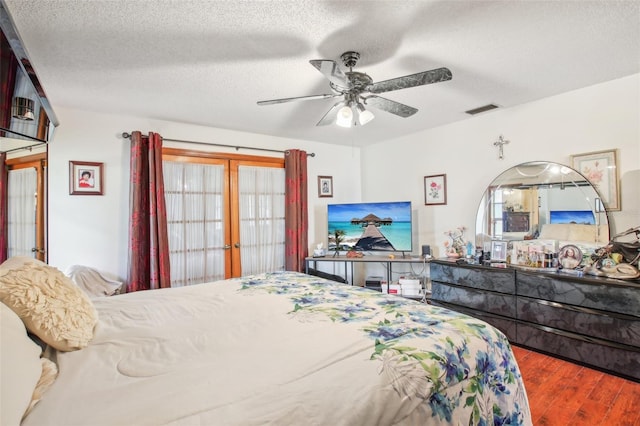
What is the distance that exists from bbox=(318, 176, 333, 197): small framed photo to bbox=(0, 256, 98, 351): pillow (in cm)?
365

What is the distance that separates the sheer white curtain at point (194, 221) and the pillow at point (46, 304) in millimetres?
2256

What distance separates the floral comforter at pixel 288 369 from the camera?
85 cm

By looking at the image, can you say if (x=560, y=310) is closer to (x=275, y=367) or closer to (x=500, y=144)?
(x=500, y=144)

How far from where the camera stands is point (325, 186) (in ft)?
15.8

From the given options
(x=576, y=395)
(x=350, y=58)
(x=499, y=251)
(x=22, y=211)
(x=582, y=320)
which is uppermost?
(x=350, y=58)

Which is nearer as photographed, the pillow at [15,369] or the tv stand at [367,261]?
the pillow at [15,369]

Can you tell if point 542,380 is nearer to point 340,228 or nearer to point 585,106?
point 585,106

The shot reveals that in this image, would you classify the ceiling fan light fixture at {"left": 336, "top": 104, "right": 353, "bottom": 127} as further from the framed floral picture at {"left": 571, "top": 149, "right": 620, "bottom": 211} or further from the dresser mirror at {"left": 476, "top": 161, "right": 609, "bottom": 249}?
the framed floral picture at {"left": 571, "top": 149, "right": 620, "bottom": 211}

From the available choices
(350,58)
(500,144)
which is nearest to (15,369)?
(350,58)

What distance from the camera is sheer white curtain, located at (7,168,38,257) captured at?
1.76 metres

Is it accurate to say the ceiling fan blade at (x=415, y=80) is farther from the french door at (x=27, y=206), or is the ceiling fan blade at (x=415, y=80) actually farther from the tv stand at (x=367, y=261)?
the tv stand at (x=367, y=261)

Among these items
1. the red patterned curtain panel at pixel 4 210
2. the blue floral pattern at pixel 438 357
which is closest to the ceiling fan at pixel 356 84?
the blue floral pattern at pixel 438 357

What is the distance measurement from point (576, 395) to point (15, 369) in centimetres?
297

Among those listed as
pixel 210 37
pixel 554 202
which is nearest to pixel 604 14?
pixel 554 202
